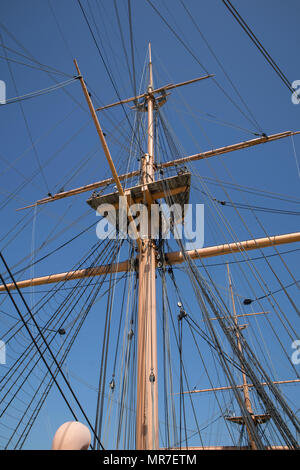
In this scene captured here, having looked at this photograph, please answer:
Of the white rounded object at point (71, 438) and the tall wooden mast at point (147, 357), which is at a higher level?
the tall wooden mast at point (147, 357)

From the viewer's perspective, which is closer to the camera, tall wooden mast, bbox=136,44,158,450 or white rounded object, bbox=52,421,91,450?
white rounded object, bbox=52,421,91,450

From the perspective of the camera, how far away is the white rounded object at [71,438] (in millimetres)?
2006

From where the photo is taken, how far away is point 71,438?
2008mm

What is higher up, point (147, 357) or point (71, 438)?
point (147, 357)

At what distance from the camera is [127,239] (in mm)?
8320

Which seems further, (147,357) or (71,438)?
(147,357)

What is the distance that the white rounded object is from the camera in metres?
2.01

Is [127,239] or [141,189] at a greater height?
[141,189]

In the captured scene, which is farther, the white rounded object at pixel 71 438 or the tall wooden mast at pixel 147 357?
the tall wooden mast at pixel 147 357
